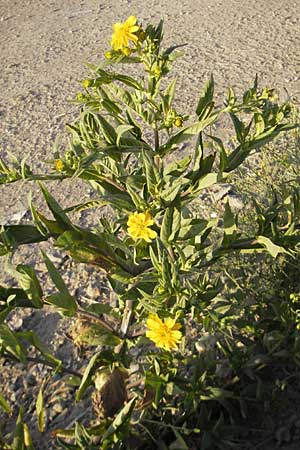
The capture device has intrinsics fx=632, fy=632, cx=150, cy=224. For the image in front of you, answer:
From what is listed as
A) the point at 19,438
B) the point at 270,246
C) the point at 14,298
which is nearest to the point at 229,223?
the point at 270,246

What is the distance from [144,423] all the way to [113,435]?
261 millimetres

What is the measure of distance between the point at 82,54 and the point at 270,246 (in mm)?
3169

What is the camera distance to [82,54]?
4473mm

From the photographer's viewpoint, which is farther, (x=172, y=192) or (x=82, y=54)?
(x=82, y=54)

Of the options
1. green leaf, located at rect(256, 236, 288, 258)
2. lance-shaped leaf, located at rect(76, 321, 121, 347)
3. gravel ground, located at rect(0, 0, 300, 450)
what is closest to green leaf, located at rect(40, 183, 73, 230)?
lance-shaped leaf, located at rect(76, 321, 121, 347)

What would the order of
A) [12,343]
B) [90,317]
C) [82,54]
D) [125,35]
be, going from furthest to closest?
[82,54]
[90,317]
[125,35]
[12,343]

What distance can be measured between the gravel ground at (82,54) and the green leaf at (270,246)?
3.65 feet

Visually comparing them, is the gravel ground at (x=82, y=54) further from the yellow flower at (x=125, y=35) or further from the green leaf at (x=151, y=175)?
the yellow flower at (x=125, y=35)

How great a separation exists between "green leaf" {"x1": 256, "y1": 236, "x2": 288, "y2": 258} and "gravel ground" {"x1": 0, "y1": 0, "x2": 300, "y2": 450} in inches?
43.8

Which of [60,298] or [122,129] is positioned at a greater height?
[122,129]

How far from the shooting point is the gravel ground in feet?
11.8

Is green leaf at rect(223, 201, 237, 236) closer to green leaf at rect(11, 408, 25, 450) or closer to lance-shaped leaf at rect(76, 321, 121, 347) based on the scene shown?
lance-shaped leaf at rect(76, 321, 121, 347)

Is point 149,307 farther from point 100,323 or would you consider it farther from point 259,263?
point 259,263

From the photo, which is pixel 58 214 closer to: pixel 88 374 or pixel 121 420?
pixel 88 374
